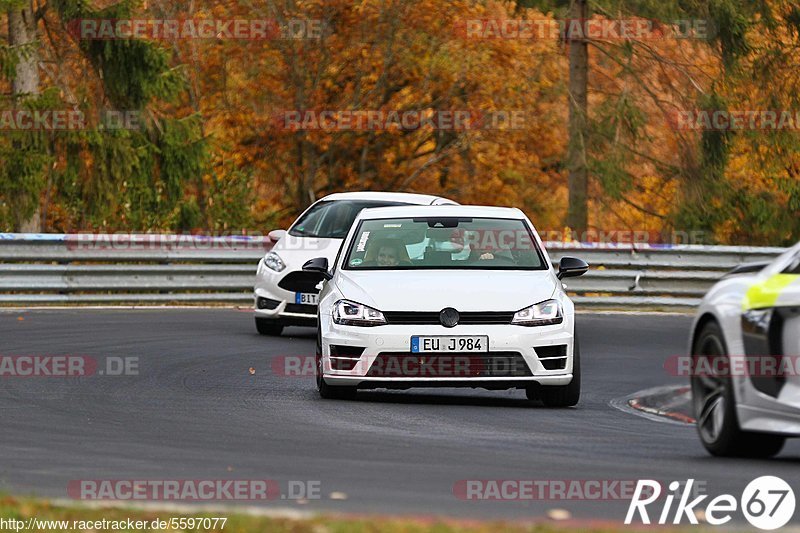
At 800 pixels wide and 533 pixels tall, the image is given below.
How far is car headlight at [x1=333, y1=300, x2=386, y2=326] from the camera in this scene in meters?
13.0

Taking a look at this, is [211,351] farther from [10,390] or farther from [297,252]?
[10,390]

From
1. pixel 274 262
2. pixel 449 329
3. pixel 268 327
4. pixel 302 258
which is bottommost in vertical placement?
pixel 268 327

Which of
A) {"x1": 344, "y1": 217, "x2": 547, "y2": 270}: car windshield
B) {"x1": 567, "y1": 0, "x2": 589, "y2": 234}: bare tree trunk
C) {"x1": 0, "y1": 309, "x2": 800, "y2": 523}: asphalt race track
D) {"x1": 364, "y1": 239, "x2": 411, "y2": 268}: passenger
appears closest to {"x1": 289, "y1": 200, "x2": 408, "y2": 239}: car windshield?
{"x1": 0, "y1": 309, "x2": 800, "y2": 523}: asphalt race track

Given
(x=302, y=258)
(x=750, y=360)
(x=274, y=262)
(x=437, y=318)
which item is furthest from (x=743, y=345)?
(x=274, y=262)

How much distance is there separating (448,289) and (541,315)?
2.38ft

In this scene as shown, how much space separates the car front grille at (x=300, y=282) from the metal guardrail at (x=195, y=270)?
6.20 m

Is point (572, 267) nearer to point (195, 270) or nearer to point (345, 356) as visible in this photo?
point (345, 356)

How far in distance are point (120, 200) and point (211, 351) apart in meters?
15.9

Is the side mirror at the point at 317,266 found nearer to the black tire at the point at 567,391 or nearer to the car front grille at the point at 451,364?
the car front grille at the point at 451,364

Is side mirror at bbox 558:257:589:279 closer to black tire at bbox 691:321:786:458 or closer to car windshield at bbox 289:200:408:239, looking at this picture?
black tire at bbox 691:321:786:458

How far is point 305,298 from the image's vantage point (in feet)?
66.1

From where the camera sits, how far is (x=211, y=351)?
60.1 feet

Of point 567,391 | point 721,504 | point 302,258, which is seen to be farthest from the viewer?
point 302,258

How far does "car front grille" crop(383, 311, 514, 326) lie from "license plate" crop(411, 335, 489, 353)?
12 centimetres
